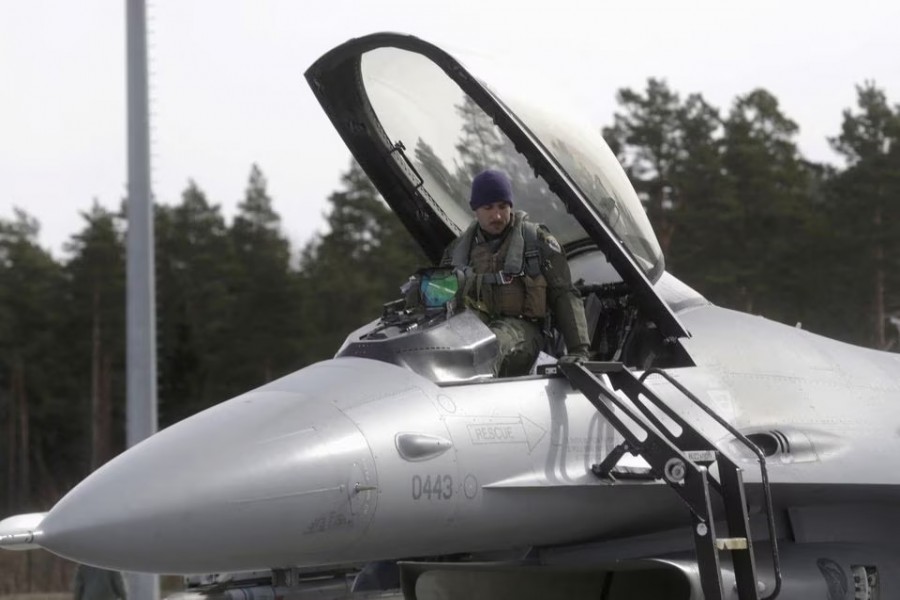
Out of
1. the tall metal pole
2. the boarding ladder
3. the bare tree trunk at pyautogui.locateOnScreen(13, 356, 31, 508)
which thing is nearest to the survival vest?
the boarding ladder

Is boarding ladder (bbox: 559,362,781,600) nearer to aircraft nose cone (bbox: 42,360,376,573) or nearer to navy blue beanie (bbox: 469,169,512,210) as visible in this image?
navy blue beanie (bbox: 469,169,512,210)

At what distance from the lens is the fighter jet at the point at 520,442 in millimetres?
4953

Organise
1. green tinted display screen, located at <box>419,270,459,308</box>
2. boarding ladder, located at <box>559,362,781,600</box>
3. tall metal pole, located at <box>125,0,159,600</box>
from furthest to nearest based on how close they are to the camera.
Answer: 1. tall metal pole, located at <box>125,0,159,600</box>
2. green tinted display screen, located at <box>419,270,459,308</box>
3. boarding ladder, located at <box>559,362,781,600</box>

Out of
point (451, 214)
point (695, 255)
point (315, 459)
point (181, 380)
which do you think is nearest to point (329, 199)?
point (181, 380)

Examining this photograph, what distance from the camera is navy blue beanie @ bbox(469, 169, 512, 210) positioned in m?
6.52

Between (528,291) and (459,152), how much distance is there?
129 centimetres

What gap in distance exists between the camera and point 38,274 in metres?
39.3

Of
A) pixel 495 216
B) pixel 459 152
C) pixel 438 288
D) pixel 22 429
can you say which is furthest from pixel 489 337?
pixel 22 429

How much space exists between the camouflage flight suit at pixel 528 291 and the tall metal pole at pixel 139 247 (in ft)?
14.5

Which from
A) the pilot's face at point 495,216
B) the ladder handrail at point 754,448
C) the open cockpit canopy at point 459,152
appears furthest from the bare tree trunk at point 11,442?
the ladder handrail at point 754,448

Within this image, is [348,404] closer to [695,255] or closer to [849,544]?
[849,544]

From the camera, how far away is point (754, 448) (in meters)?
6.14

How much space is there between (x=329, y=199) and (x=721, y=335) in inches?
1338

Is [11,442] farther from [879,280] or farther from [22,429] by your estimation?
[879,280]
